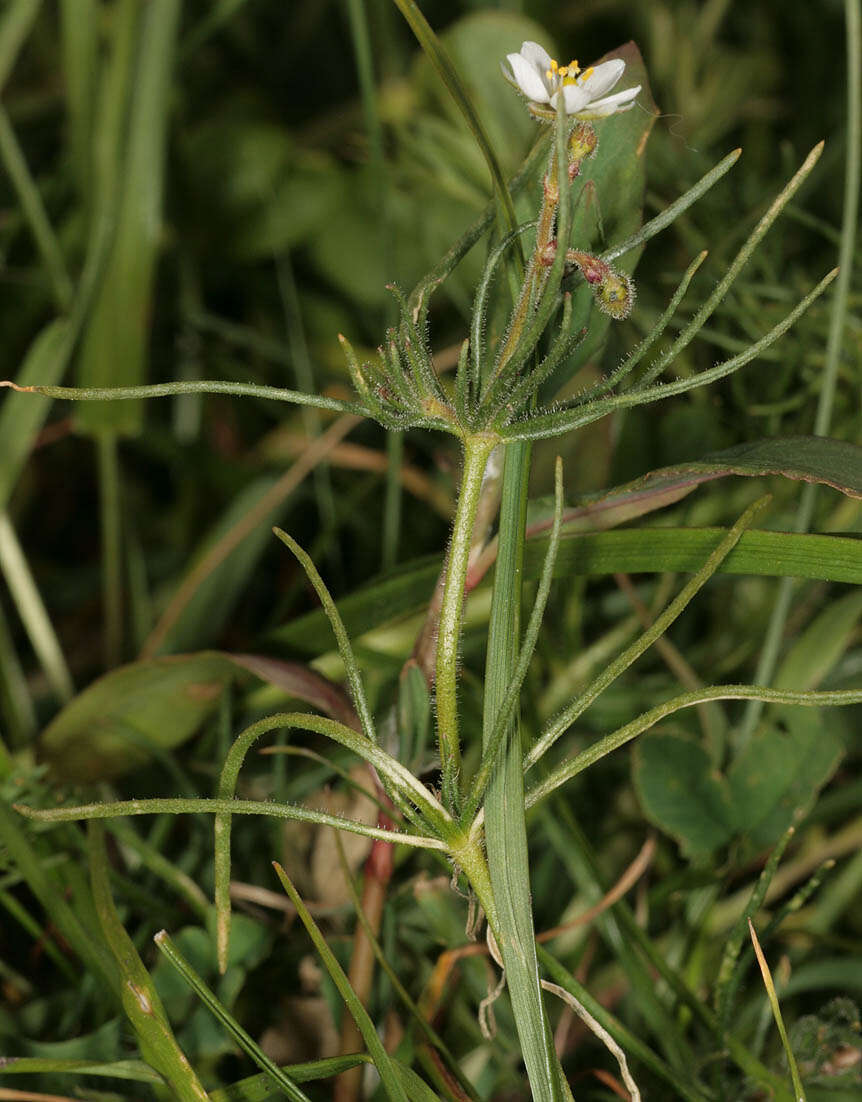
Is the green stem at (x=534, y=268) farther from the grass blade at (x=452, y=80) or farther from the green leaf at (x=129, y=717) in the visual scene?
the green leaf at (x=129, y=717)

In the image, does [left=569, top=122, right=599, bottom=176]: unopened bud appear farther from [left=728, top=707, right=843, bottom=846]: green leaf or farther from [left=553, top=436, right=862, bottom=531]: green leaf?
[left=728, top=707, right=843, bottom=846]: green leaf

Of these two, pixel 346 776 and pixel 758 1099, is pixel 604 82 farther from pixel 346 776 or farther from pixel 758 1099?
pixel 758 1099

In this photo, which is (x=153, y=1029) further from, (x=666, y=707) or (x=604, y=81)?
(x=604, y=81)

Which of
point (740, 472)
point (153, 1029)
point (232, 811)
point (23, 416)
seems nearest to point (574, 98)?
point (740, 472)

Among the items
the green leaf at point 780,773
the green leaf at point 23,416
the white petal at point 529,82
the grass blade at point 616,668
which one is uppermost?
the white petal at point 529,82

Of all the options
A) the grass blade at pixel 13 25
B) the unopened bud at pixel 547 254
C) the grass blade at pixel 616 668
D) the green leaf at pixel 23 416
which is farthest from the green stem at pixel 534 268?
the grass blade at pixel 13 25

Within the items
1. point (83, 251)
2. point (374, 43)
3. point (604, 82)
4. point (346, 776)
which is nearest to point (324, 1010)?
point (346, 776)

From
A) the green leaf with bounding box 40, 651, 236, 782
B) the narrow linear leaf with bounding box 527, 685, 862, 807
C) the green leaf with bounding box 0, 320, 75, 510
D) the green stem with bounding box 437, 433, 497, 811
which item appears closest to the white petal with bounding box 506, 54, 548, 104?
the green stem with bounding box 437, 433, 497, 811
